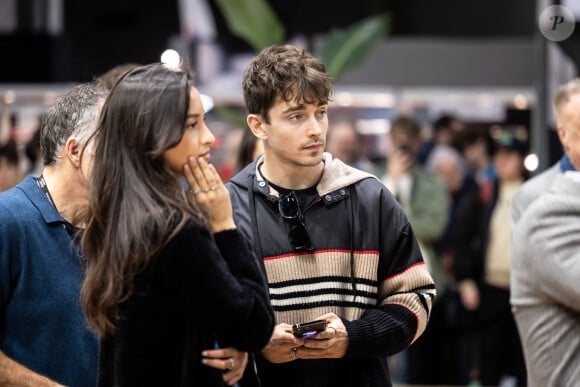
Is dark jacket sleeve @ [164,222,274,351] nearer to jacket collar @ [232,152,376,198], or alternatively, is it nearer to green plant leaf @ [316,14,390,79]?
jacket collar @ [232,152,376,198]

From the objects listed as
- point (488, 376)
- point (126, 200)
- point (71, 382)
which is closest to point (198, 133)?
point (126, 200)

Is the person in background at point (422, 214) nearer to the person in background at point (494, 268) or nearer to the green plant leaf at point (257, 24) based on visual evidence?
the person in background at point (494, 268)

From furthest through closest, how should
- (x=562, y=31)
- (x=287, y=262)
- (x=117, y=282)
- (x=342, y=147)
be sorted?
(x=342, y=147), (x=562, y=31), (x=287, y=262), (x=117, y=282)

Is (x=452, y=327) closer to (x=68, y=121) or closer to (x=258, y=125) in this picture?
(x=258, y=125)

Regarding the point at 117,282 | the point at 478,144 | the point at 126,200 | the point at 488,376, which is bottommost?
the point at 488,376

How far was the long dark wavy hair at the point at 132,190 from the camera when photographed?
251 cm

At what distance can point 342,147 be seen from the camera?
6867mm

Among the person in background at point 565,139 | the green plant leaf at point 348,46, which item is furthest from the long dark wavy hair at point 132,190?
the green plant leaf at point 348,46

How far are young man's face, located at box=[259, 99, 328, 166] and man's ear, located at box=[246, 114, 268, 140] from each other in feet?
0.17

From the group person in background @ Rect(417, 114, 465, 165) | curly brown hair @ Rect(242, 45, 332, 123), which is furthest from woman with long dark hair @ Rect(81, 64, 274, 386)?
person in background @ Rect(417, 114, 465, 165)

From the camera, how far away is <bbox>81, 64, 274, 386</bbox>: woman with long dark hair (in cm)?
250

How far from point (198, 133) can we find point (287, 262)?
63cm

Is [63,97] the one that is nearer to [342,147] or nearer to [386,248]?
[386,248]

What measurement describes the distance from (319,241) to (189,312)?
2.32ft
